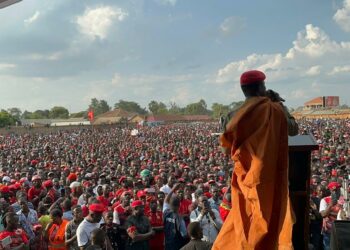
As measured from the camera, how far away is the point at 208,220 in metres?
5.93

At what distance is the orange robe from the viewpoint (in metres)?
2.69

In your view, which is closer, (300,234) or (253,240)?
(253,240)

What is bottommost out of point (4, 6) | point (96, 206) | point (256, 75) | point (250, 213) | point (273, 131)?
point (96, 206)

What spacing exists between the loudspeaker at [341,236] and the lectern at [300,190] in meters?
0.19

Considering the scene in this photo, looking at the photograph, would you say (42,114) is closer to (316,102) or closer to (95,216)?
(316,102)

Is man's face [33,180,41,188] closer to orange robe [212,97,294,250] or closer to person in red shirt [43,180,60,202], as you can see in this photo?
person in red shirt [43,180,60,202]

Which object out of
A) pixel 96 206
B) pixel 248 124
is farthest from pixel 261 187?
pixel 96 206

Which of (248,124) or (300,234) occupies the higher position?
(248,124)

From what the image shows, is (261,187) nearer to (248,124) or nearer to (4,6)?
(248,124)

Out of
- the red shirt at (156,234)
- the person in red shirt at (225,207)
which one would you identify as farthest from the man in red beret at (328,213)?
the red shirt at (156,234)

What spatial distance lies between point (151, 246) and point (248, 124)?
12.9 ft

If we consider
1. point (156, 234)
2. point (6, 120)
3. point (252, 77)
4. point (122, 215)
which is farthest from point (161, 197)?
point (6, 120)

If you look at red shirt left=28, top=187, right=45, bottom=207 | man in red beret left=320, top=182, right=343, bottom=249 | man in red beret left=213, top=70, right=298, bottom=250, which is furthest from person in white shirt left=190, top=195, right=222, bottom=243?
red shirt left=28, top=187, right=45, bottom=207

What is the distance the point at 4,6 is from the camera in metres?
4.90
